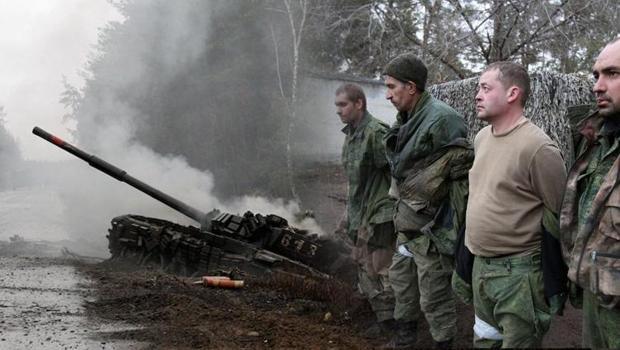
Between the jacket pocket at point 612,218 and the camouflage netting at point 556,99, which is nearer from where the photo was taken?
the jacket pocket at point 612,218

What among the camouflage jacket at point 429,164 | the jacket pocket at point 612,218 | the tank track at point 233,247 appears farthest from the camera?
the tank track at point 233,247

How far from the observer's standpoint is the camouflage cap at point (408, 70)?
4203mm

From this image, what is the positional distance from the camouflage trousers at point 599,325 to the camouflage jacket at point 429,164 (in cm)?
124

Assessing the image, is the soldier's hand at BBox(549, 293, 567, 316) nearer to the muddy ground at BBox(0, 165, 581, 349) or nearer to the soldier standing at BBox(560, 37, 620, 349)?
the soldier standing at BBox(560, 37, 620, 349)

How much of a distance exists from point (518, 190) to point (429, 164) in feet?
3.78

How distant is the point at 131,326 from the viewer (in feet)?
16.3

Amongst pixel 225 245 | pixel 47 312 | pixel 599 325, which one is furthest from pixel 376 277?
pixel 225 245

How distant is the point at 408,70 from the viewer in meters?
4.20

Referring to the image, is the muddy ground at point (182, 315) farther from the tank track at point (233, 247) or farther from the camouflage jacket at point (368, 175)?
the camouflage jacket at point (368, 175)

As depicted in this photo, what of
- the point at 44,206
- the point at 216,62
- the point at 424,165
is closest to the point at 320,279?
the point at 424,165

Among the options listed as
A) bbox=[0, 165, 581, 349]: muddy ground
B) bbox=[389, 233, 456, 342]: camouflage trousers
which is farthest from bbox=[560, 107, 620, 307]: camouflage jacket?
bbox=[0, 165, 581, 349]: muddy ground

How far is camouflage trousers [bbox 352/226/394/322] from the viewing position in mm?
4750

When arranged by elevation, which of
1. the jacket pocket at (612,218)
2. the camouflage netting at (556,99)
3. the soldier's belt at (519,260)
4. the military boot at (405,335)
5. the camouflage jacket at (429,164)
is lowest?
the military boot at (405,335)

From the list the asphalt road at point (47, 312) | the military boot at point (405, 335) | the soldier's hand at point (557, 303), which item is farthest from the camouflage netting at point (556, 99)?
the asphalt road at point (47, 312)
